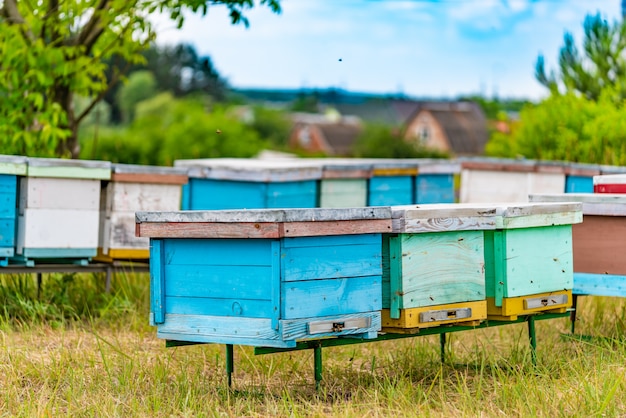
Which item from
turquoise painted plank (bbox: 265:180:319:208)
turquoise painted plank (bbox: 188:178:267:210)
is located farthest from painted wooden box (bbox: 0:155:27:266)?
turquoise painted plank (bbox: 265:180:319:208)

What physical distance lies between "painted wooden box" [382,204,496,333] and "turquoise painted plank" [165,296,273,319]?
0.84 m

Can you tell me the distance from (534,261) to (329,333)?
1641 millimetres

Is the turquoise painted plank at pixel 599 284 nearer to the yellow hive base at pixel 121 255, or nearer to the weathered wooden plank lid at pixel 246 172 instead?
the weathered wooden plank lid at pixel 246 172

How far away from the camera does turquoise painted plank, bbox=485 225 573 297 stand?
19.6ft

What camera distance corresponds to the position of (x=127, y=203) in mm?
8195

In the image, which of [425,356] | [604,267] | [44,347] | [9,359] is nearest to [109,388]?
[9,359]

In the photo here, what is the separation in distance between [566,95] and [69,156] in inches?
389

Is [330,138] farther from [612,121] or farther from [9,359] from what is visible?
[9,359]

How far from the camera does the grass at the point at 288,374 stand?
5.44 metres

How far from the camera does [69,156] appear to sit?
10016mm

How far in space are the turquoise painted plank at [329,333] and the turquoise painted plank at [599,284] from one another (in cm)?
213

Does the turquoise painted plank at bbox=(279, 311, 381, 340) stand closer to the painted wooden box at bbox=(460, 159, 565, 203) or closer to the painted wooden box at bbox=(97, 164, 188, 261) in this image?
the painted wooden box at bbox=(97, 164, 188, 261)

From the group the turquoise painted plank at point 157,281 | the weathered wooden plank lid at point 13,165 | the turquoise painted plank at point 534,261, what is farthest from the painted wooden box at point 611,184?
the weathered wooden plank lid at point 13,165

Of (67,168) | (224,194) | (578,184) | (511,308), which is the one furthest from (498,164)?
(67,168)
